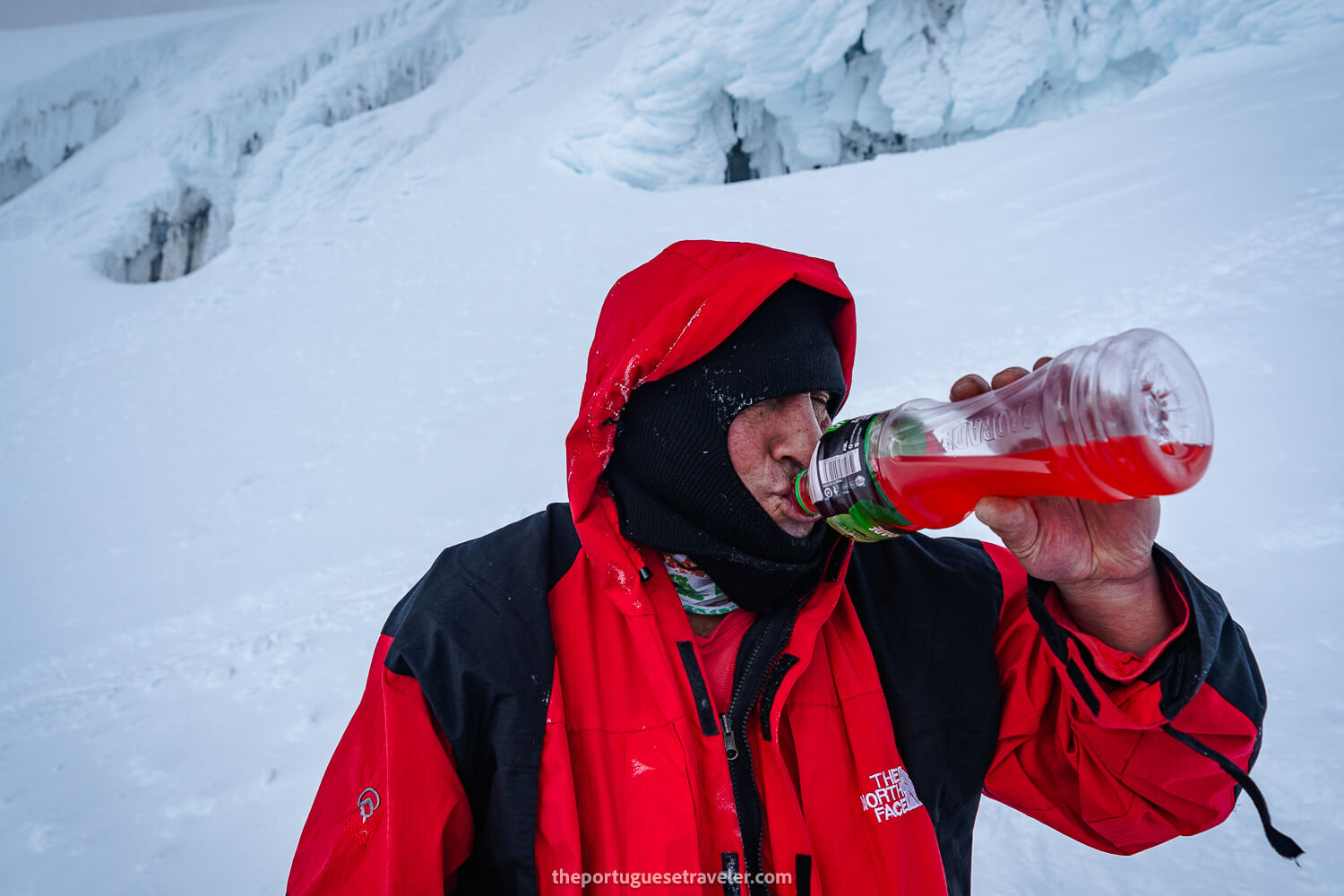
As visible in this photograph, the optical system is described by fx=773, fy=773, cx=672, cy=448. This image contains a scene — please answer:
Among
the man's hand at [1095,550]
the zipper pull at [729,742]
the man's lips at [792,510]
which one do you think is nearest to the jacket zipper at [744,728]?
the zipper pull at [729,742]

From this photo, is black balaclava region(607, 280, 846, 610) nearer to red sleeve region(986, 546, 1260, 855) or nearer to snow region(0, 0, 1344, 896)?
red sleeve region(986, 546, 1260, 855)

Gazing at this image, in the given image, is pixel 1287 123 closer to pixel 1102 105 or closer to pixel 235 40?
pixel 1102 105

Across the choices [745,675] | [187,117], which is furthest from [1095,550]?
[187,117]

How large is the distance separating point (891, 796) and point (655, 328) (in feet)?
2.72

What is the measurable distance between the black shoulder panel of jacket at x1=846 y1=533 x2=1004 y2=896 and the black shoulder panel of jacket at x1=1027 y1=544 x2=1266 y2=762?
9.3 inches

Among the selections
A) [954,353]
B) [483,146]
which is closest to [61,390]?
[483,146]

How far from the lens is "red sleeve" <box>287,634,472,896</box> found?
3.46 feet

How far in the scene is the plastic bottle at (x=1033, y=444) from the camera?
0.79 meters

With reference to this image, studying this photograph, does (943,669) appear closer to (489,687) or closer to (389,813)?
(489,687)

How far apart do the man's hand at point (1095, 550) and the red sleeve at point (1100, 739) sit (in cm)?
3

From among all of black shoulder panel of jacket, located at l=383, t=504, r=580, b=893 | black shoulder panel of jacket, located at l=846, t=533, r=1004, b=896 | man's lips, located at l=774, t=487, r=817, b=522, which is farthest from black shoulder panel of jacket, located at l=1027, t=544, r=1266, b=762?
black shoulder panel of jacket, located at l=383, t=504, r=580, b=893

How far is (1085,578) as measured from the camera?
3.35ft

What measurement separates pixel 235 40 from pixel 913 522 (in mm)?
22428

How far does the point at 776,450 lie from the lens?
1.26 metres
